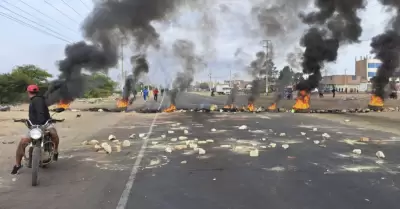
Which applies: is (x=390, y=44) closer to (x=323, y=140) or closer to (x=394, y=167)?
(x=323, y=140)

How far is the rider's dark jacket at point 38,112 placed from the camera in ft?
22.0

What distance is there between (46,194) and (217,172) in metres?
2.81

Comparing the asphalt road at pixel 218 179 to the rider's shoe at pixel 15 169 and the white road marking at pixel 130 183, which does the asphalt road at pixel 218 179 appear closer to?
the white road marking at pixel 130 183

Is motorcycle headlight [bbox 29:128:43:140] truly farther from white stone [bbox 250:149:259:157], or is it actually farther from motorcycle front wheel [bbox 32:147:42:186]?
white stone [bbox 250:149:259:157]

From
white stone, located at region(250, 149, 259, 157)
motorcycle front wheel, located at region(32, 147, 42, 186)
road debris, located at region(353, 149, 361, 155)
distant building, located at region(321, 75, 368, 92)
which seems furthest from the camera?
distant building, located at region(321, 75, 368, 92)

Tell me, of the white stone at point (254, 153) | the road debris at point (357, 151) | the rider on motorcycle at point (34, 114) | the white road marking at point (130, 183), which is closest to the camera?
the white road marking at point (130, 183)

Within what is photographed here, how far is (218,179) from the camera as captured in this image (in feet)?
20.7

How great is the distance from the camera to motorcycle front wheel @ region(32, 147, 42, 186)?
605 cm

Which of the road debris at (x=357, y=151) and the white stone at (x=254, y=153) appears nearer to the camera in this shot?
the white stone at (x=254, y=153)

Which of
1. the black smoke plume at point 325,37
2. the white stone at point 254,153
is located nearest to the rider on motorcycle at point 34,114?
the white stone at point 254,153

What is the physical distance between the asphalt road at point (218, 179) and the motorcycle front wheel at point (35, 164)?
0.14m

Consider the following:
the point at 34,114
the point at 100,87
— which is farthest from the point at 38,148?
the point at 100,87

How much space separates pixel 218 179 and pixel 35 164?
9.50ft

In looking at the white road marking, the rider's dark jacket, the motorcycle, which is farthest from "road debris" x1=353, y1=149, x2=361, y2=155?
the rider's dark jacket
